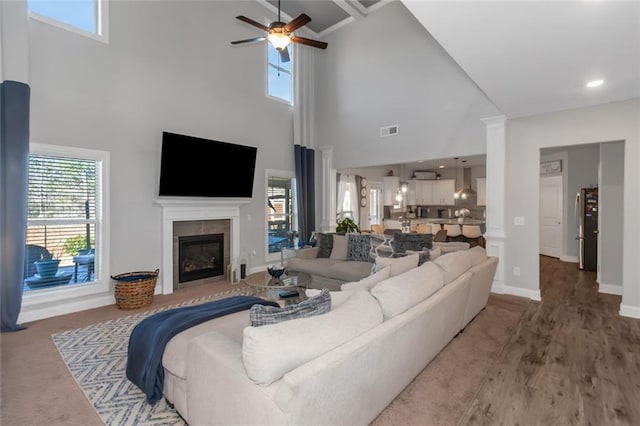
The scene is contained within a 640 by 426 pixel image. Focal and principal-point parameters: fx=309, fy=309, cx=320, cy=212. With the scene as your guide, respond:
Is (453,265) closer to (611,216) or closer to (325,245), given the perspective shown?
(325,245)

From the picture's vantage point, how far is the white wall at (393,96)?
17.5ft

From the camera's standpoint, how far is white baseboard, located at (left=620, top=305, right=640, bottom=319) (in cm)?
385

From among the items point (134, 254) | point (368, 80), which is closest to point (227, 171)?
point (134, 254)

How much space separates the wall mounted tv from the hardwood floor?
4542mm

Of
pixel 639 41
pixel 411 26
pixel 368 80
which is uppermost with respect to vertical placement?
pixel 411 26

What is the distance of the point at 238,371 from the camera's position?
1419 mm

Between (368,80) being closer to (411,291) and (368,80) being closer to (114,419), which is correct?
(411,291)

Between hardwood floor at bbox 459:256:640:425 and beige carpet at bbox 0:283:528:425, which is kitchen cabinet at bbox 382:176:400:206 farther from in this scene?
beige carpet at bbox 0:283:528:425

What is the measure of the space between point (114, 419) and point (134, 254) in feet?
9.72

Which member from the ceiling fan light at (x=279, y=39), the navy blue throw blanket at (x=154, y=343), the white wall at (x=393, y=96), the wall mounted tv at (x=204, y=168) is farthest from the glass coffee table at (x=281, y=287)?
the white wall at (x=393, y=96)

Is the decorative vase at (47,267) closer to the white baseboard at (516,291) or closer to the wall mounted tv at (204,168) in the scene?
the wall mounted tv at (204,168)

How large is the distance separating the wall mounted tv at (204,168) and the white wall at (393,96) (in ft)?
7.61

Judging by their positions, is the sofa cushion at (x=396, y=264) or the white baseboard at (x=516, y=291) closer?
the sofa cushion at (x=396, y=264)

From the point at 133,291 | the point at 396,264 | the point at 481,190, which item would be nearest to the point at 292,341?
the point at 396,264
